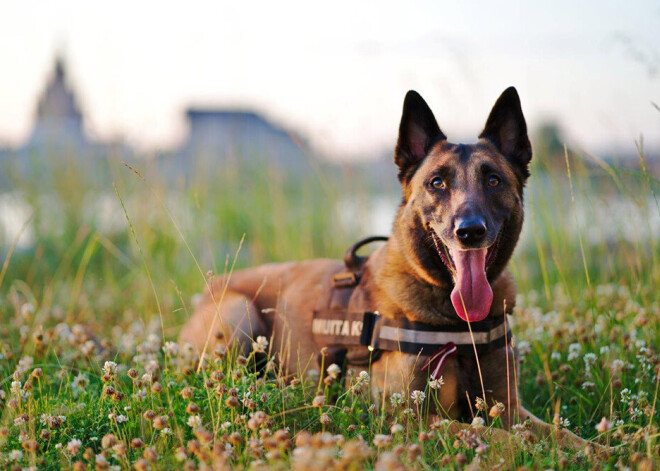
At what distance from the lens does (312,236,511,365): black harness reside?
10.4 ft

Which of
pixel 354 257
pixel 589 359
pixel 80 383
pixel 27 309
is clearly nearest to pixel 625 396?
pixel 589 359

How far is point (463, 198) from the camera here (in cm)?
311

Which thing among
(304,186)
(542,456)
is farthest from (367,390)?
(304,186)

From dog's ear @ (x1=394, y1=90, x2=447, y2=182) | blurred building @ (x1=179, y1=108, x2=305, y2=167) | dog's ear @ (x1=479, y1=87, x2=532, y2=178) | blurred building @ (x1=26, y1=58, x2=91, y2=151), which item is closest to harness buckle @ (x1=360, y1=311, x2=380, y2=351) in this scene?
dog's ear @ (x1=394, y1=90, x2=447, y2=182)

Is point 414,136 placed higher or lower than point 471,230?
higher

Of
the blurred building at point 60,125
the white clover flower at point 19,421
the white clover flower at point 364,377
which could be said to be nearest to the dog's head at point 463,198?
the white clover flower at point 364,377

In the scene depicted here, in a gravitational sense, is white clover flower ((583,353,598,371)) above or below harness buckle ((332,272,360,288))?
below

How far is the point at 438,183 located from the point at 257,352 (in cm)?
165

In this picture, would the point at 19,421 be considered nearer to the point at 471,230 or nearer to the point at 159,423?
the point at 159,423

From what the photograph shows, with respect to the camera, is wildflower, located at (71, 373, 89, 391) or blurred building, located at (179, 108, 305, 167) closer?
wildflower, located at (71, 373, 89, 391)

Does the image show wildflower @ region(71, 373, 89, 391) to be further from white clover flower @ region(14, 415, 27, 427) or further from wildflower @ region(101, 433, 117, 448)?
wildflower @ region(101, 433, 117, 448)

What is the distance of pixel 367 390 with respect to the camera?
3.19 m

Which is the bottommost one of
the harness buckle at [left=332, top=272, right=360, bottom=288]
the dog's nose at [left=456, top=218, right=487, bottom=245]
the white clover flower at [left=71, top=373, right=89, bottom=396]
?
the white clover flower at [left=71, top=373, right=89, bottom=396]

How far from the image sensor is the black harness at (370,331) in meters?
3.18
